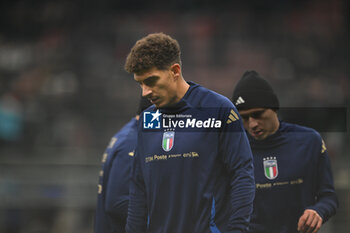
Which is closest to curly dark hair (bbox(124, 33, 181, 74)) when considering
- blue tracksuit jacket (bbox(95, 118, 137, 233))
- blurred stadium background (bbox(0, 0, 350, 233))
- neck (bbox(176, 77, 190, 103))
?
neck (bbox(176, 77, 190, 103))

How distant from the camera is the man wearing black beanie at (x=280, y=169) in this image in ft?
10.6

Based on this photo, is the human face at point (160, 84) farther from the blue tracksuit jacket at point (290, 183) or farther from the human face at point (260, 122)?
the blue tracksuit jacket at point (290, 183)

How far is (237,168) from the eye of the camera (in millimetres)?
2643

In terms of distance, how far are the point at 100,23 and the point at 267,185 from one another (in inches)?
384

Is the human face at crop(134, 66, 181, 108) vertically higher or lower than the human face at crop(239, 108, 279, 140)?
higher

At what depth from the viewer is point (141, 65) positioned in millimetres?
2691

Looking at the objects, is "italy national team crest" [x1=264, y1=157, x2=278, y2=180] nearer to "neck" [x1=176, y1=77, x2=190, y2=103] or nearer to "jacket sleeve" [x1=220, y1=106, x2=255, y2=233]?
"jacket sleeve" [x1=220, y1=106, x2=255, y2=233]

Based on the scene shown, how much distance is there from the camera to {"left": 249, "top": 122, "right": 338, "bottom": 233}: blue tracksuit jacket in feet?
10.6

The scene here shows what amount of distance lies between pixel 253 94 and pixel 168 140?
75 cm

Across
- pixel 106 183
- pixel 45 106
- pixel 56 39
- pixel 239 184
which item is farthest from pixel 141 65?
pixel 56 39

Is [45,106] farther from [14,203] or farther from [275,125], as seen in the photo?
[275,125]

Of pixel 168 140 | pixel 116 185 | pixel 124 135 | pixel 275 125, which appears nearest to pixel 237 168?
pixel 168 140

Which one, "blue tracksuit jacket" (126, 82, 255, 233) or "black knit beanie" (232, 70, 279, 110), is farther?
"black knit beanie" (232, 70, 279, 110)

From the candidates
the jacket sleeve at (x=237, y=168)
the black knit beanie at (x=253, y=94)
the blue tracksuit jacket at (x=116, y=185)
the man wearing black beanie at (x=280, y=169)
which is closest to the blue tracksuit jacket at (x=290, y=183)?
the man wearing black beanie at (x=280, y=169)
